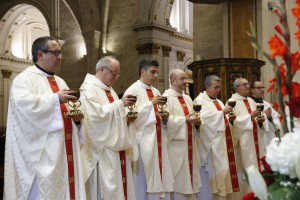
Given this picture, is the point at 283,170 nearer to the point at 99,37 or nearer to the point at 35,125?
the point at 35,125

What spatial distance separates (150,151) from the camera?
5402mm

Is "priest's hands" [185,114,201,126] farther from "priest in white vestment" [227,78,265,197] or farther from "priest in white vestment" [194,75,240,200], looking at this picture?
"priest in white vestment" [227,78,265,197]

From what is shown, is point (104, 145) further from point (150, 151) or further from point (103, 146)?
point (150, 151)

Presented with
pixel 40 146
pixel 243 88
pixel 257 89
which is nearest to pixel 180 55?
pixel 257 89

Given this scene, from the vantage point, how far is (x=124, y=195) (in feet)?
15.8

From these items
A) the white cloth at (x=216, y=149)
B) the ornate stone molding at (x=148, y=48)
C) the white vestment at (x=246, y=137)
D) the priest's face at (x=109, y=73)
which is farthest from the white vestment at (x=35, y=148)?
the ornate stone molding at (x=148, y=48)

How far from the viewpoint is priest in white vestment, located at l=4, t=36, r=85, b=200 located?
4.02m

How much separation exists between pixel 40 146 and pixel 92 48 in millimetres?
14185

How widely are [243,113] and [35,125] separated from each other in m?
3.64

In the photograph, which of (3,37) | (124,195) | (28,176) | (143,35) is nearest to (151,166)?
(124,195)

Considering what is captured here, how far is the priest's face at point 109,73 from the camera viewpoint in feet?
16.1

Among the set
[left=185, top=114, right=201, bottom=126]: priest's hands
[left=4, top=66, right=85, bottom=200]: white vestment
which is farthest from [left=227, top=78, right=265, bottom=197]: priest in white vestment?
[left=4, top=66, right=85, bottom=200]: white vestment

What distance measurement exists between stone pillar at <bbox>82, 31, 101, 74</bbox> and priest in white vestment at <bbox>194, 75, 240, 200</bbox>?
1194cm

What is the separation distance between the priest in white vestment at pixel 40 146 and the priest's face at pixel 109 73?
788 mm
